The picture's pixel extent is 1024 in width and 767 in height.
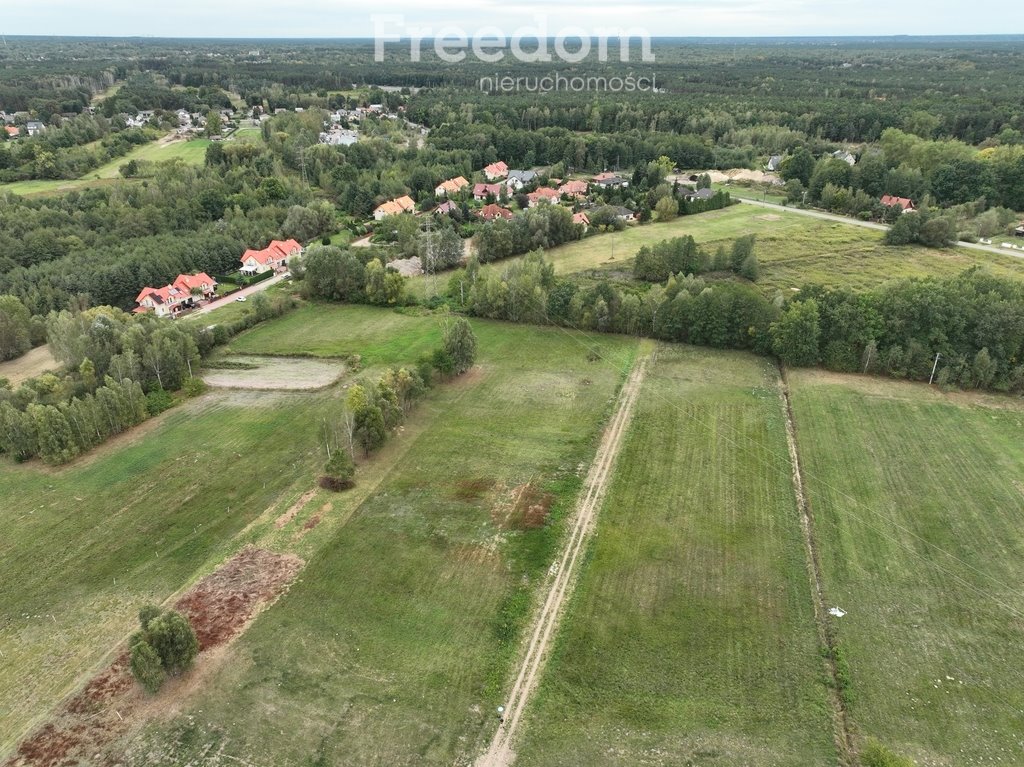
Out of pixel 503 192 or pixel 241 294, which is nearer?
pixel 241 294

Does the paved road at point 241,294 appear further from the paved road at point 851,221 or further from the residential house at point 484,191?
the paved road at point 851,221

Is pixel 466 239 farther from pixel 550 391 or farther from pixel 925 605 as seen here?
pixel 925 605

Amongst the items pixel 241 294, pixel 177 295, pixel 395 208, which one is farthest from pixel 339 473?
pixel 395 208

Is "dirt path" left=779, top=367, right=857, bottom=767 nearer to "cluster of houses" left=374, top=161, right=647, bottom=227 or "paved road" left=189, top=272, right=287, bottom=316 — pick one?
"paved road" left=189, top=272, right=287, bottom=316

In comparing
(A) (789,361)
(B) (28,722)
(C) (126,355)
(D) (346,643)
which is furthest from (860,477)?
(C) (126,355)

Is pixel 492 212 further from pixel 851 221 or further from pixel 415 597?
pixel 415 597

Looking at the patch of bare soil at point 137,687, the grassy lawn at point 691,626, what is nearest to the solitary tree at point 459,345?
the grassy lawn at point 691,626

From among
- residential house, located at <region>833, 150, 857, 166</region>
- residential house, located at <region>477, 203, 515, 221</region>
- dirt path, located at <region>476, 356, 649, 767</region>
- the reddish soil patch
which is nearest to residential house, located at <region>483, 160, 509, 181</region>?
residential house, located at <region>477, 203, 515, 221</region>

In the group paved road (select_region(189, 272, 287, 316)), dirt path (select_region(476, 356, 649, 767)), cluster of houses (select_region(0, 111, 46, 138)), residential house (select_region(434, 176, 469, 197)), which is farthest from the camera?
cluster of houses (select_region(0, 111, 46, 138))
